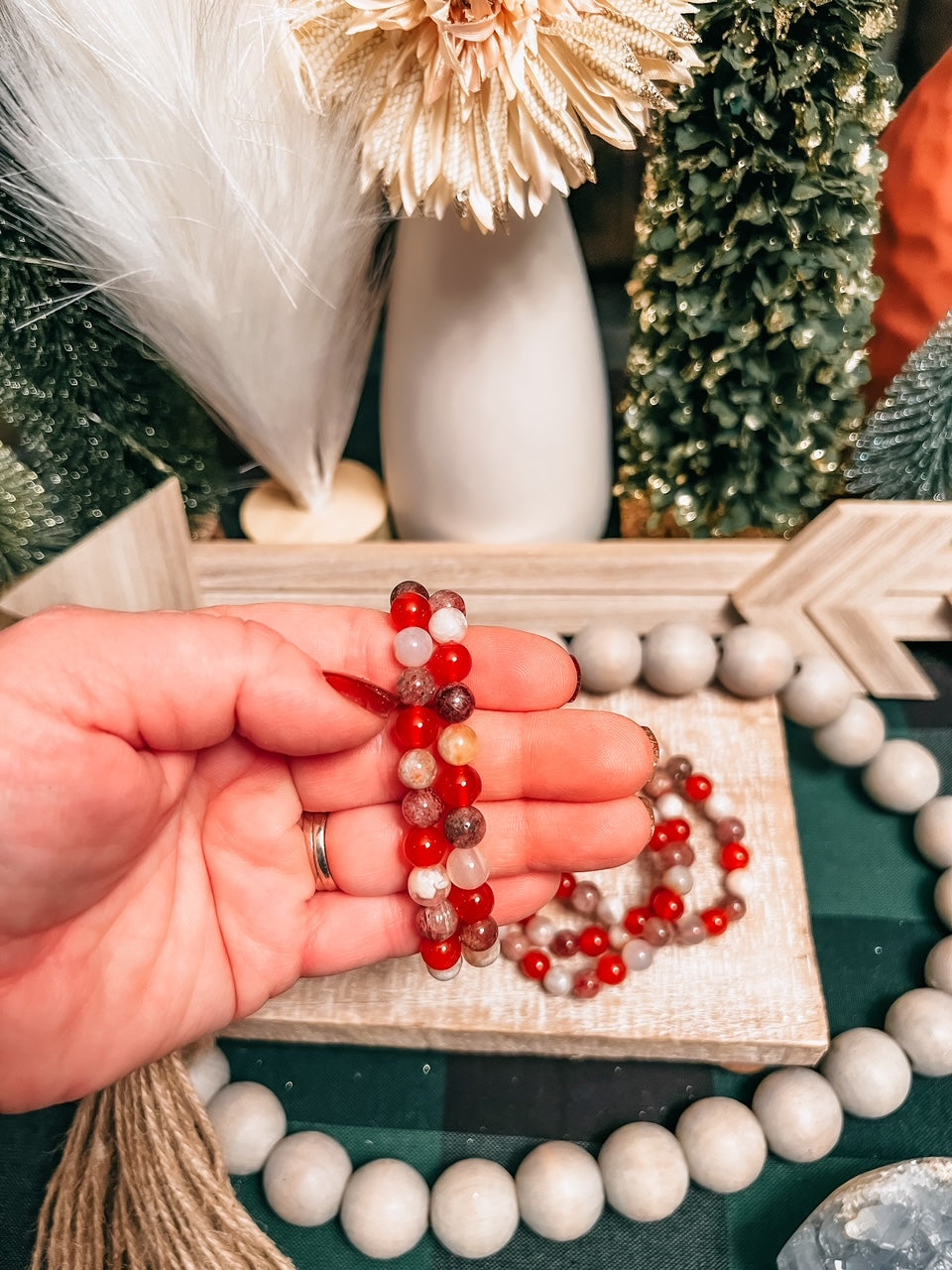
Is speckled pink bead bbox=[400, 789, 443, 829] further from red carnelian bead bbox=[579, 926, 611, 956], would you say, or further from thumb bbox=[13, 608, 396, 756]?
red carnelian bead bbox=[579, 926, 611, 956]

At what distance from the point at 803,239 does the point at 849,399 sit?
13 cm

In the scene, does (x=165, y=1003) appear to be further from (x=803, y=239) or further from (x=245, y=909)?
(x=803, y=239)

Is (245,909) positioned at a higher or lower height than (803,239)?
lower

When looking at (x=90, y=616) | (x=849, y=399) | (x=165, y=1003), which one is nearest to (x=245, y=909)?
(x=165, y=1003)

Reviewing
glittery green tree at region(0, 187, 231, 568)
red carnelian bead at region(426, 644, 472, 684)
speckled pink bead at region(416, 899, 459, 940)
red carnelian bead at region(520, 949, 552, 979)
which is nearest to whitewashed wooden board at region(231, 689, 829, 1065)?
red carnelian bead at region(520, 949, 552, 979)

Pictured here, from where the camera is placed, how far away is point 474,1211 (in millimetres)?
613

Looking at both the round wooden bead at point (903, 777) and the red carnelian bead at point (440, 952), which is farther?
the round wooden bead at point (903, 777)

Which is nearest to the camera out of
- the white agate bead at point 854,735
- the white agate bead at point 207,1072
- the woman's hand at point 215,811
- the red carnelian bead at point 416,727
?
the woman's hand at point 215,811

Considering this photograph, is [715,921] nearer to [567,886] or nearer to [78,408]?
[567,886]

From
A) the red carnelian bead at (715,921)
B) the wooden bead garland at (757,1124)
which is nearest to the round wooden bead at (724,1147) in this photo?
the wooden bead garland at (757,1124)

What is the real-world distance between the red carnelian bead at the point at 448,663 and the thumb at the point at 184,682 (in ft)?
0.19

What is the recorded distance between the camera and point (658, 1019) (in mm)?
658

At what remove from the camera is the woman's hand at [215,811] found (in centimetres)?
47

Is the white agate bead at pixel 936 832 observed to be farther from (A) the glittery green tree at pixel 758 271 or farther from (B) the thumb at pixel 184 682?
(B) the thumb at pixel 184 682
